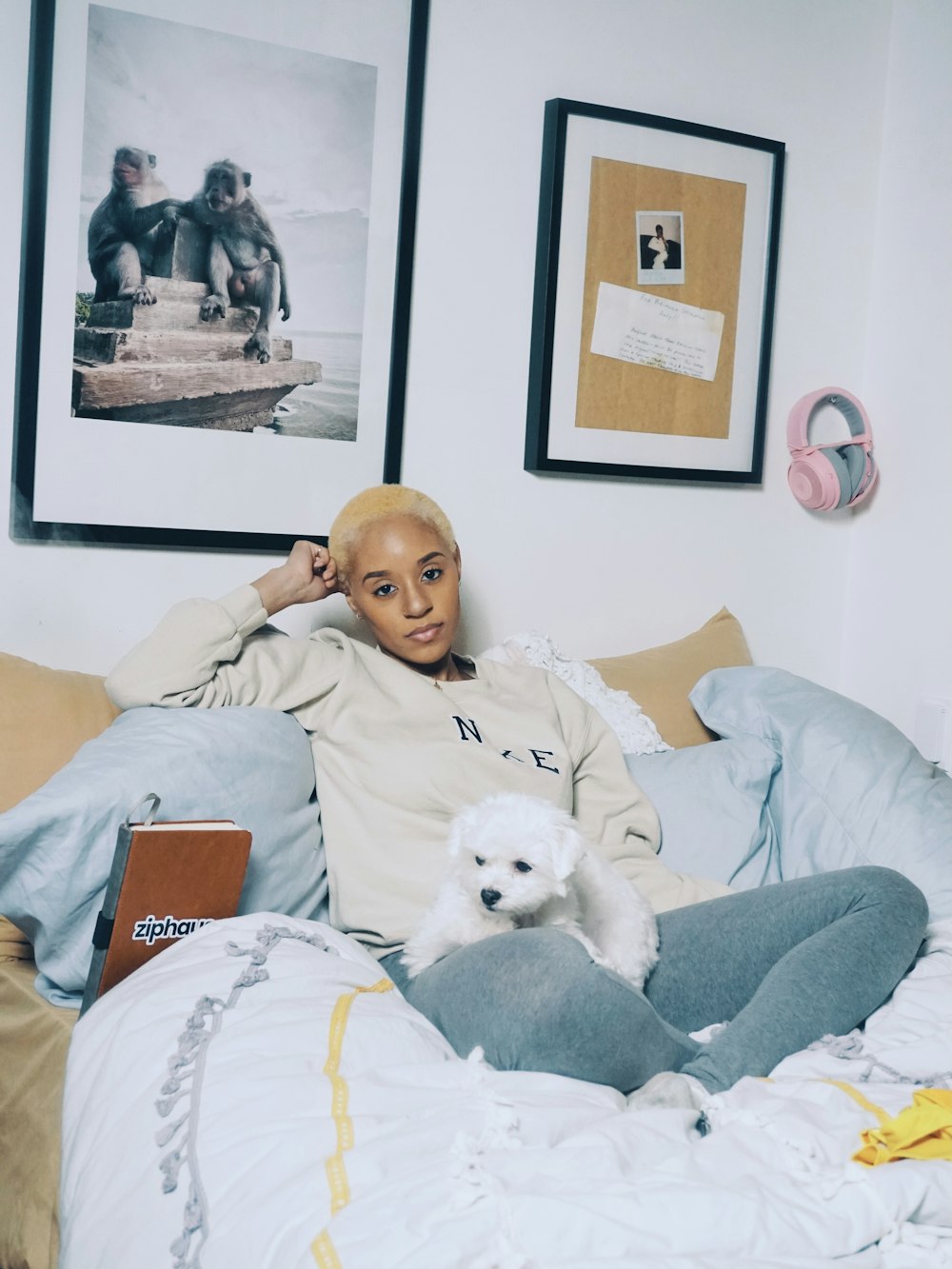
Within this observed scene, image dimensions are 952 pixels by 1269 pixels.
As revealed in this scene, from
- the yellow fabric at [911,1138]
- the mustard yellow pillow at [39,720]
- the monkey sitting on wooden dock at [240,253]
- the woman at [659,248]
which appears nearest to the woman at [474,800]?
the mustard yellow pillow at [39,720]

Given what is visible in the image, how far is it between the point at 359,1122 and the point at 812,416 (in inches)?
80.8

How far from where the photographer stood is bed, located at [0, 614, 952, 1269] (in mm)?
919

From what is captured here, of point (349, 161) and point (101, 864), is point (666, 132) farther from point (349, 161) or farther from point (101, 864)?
point (101, 864)

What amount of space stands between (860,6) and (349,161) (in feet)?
4.33

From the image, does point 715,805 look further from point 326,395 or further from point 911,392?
point 911,392

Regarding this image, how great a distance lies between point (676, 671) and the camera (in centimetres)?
229

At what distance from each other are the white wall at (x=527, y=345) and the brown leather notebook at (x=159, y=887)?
0.63 m

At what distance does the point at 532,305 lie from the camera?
A: 2.29 m

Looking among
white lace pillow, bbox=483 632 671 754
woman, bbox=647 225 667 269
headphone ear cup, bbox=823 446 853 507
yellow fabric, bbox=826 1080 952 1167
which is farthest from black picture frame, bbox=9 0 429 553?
yellow fabric, bbox=826 1080 952 1167

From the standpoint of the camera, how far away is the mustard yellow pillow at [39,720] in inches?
66.0

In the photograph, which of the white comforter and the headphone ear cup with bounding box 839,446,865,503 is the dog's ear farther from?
the headphone ear cup with bounding box 839,446,865,503

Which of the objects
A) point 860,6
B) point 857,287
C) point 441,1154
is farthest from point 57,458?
point 860,6

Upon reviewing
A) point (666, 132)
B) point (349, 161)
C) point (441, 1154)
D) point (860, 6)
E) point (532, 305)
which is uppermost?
point (860, 6)

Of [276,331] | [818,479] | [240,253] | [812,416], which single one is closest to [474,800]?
A: [276,331]
